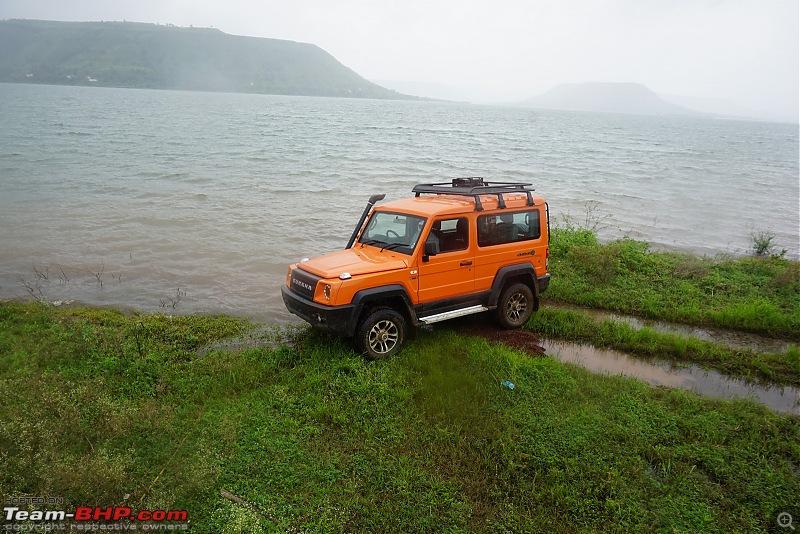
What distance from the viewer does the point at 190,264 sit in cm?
1370

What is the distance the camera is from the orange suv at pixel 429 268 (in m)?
7.14

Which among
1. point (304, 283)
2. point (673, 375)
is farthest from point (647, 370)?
point (304, 283)

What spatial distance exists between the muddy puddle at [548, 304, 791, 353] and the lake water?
702 centimetres

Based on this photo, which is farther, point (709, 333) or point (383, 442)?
point (709, 333)

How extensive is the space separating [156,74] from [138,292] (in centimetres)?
19193

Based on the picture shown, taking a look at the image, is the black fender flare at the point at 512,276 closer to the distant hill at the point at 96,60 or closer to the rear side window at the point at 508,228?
the rear side window at the point at 508,228

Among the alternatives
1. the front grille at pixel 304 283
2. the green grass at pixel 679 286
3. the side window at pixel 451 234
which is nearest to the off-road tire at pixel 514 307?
the side window at pixel 451 234

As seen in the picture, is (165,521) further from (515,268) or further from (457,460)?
(515,268)

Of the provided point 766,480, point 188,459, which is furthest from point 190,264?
point 766,480

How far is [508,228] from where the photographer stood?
28.1 feet

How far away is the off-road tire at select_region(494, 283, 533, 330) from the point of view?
8.73 m

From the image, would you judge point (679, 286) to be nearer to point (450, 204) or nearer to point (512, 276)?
point (512, 276)

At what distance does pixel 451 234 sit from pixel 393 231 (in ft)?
3.29

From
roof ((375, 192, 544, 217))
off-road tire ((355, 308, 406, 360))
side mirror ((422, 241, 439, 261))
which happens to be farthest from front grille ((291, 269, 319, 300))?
roof ((375, 192, 544, 217))
